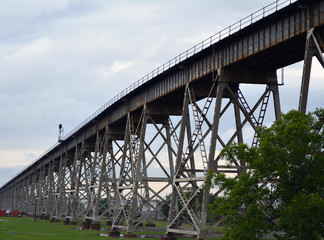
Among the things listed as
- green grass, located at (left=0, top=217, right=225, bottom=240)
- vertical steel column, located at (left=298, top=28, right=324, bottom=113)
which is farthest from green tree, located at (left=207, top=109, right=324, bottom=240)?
green grass, located at (left=0, top=217, right=225, bottom=240)

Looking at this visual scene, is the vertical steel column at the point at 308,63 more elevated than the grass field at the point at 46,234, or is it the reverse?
the vertical steel column at the point at 308,63

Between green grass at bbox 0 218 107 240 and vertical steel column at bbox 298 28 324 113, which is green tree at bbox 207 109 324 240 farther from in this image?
green grass at bbox 0 218 107 240

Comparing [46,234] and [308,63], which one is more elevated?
[308,63]

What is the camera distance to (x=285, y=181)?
20438 mm

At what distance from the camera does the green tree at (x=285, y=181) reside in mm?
18953

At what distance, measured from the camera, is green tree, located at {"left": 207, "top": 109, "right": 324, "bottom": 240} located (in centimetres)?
1895

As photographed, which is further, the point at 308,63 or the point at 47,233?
the point at 47,233

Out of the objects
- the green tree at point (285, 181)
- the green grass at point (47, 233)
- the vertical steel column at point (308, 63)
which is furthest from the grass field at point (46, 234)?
the vertical steel column at point (308, 63)

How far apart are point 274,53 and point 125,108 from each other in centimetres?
2439

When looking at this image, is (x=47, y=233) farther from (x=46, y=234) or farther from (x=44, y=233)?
(x=46, y=234)

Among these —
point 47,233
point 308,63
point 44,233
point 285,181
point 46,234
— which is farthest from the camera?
point 47,233

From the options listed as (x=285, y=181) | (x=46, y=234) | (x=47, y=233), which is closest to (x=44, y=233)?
(x=47, y=233)

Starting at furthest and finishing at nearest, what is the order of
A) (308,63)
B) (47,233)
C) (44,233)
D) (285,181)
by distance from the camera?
(47,233) → (44,233) → (308,63) → (285,181)

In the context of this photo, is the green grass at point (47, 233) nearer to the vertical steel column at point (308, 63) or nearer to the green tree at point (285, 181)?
the green tree at point (285, 181)
